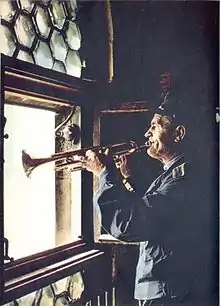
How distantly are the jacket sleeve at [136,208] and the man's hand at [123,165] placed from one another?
3 centimetres

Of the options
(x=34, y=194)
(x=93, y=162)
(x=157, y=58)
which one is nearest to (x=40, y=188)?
(x=34, y=194)

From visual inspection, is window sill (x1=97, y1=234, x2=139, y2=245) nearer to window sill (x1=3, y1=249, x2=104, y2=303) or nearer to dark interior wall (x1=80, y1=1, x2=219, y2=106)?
window sill (x1=3, y1=249, x2=104, y2=303)

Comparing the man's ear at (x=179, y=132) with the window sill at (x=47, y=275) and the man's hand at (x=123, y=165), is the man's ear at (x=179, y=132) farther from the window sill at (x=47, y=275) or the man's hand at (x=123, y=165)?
the window sill at (x=47, y=275)

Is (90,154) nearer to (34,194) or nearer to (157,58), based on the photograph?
(34,194)

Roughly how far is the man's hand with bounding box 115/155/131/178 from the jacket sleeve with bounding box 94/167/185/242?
1.0 inches

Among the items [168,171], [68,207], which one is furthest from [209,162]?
[68,207]

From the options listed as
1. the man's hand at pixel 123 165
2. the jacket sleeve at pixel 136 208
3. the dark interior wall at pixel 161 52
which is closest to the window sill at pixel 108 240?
the jacket sleeve at pixel 136 208

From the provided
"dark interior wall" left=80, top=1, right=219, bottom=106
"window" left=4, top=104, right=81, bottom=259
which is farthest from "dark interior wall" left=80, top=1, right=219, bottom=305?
"window" left=4, top=104, right=81, bottom=259

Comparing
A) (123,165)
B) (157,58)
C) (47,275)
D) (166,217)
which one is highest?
(157,58)

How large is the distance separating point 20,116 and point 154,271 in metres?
0.46

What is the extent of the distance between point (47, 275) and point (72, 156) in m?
0.27

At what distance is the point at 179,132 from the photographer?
117 cm

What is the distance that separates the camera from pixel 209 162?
1180 mm

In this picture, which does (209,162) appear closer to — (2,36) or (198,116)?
(198,116)
